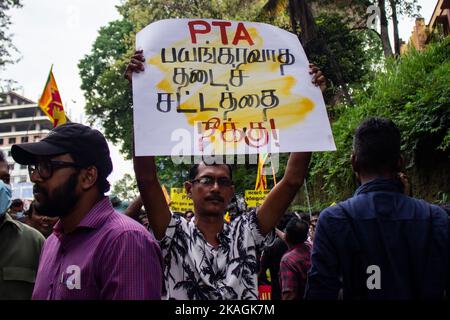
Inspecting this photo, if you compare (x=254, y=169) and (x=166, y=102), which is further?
(x=254, y=169)

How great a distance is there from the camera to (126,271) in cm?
188

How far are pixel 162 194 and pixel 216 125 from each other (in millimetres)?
563

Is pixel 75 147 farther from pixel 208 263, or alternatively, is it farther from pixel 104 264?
pixel 208 263

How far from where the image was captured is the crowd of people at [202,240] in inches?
78.2

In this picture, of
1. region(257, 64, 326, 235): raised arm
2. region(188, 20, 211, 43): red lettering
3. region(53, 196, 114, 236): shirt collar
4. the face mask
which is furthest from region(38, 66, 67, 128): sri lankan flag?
region(53, 196, 114, 236): shirt collar

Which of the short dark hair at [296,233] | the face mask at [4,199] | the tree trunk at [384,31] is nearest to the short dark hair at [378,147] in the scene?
the face mask at [4,199]

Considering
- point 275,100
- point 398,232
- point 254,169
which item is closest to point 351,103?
point 254,169

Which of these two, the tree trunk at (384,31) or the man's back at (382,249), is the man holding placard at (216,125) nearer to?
the man's back at (382,249)

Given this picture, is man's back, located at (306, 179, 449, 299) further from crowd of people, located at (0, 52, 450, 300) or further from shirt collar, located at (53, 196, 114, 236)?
shirt collar, located at (53, 196, 114, 236)

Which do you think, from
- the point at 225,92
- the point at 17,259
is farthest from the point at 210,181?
the point at 17,259

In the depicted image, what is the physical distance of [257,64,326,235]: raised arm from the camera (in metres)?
2.82

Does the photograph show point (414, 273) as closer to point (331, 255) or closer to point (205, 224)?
point (331, 255)

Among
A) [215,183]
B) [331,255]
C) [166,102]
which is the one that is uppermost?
[166,102]

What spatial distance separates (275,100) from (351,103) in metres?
12.6
